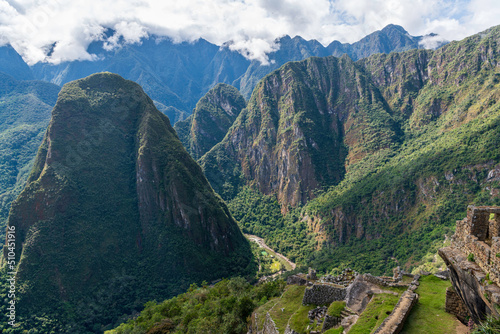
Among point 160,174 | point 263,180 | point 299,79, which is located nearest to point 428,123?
point 299,79

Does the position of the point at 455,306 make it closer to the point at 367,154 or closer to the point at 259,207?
the point at 367,154

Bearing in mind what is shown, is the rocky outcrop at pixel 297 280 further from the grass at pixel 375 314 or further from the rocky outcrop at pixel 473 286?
the rocky outcrop at pixel 473 286

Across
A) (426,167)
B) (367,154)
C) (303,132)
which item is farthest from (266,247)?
(367,154)

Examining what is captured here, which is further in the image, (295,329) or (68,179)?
(68,179)

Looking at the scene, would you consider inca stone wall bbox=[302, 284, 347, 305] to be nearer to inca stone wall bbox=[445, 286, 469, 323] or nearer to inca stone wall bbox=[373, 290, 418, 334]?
inca stone wall bbox=[373, 290, 418, 334]

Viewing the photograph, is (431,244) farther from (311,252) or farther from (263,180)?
(263,180)

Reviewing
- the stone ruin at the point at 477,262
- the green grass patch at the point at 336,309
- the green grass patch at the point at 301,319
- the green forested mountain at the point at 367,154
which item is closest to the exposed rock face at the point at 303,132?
the green forested mountain at the point at 367,154
